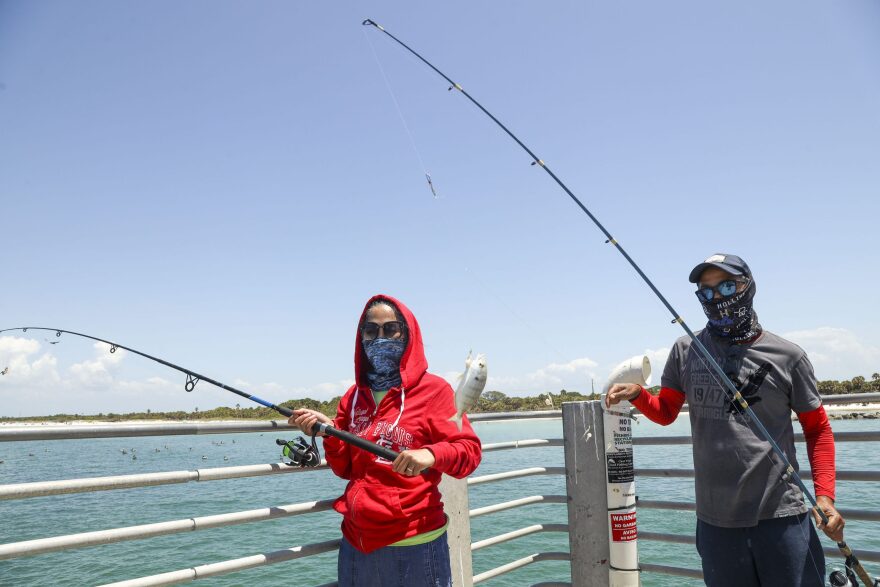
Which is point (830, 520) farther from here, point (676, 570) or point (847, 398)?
point (676, 570)

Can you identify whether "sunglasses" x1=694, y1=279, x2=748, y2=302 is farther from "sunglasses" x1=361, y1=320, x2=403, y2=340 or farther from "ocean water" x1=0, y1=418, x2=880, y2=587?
"ocean water" x1=0, y1=418, x2=880, y2=587

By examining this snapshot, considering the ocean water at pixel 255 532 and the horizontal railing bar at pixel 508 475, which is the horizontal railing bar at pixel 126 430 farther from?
the ocean water at pixel 255 532

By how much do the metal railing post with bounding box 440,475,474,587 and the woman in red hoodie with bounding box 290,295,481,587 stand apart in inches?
21.1

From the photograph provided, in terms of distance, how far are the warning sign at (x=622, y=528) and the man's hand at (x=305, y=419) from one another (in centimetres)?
158

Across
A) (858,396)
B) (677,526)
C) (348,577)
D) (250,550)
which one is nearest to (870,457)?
(677,526)

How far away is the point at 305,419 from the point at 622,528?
5.61 ft

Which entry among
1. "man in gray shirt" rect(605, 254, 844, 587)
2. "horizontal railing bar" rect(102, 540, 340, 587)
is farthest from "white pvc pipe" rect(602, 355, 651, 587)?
"horizontal railing bar" rect(102, 540, 340, 587)

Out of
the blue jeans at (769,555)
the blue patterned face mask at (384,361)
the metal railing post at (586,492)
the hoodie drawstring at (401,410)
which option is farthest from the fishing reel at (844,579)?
the blue patterned face mask at (384,361)

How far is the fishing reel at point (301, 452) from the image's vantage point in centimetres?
234

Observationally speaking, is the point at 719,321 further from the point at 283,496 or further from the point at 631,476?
the point at 283,496

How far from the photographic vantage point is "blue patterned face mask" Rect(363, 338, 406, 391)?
95.2 inches

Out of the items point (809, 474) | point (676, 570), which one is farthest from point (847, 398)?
point (676, 570)

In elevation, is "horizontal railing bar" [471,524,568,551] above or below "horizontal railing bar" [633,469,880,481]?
below

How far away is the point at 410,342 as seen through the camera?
248 cm
